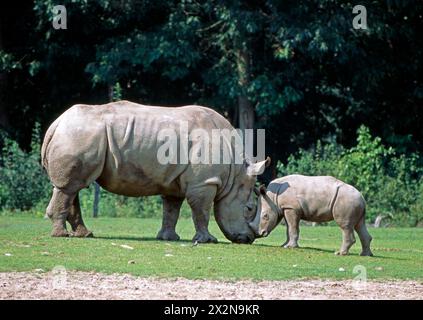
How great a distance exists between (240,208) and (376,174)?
10294 mm

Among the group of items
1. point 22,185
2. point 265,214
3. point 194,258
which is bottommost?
point 194,258

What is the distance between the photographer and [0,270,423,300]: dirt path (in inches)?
493

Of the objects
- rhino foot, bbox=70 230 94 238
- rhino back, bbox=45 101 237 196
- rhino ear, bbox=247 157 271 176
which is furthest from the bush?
rhino foot, bbox=70 230 94 238

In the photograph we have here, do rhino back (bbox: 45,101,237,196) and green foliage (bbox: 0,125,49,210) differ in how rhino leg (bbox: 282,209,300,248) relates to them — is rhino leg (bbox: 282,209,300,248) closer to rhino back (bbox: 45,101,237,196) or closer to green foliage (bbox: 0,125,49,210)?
rhino back (bbox: 45,101,237,196)

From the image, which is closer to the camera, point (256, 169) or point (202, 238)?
→ point (202, 238)

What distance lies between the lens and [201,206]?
56.5 feet

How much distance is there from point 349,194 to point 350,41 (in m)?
13.7

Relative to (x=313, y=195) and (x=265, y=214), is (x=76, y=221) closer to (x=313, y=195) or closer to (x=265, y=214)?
(x=265, y=214)

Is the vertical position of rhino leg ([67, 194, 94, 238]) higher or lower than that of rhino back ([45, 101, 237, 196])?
lower

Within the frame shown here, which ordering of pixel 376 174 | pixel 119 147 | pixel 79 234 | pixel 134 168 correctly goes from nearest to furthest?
pixel 119 147, pixel 134 168, pixel 79 234, pixel 376 174

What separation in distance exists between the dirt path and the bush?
38.7 ft

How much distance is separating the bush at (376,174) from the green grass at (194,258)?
19.9 feet

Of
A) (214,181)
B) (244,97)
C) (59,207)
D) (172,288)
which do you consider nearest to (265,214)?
(214,181)

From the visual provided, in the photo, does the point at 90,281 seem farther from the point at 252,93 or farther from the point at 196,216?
the point at 252,93
